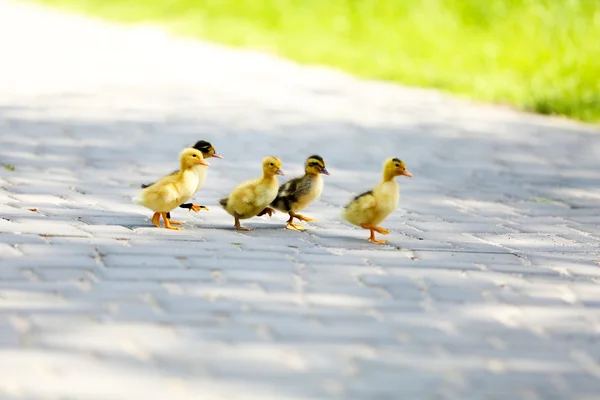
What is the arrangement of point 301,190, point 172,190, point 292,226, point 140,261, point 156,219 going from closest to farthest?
point 140,261
point 172,190
point 156,219
point 301,190
point 292,226

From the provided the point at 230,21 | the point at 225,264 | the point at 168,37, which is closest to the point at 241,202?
the point at 225,264

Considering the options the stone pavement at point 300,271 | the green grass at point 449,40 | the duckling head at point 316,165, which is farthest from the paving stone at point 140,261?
the green grass at point 449,40

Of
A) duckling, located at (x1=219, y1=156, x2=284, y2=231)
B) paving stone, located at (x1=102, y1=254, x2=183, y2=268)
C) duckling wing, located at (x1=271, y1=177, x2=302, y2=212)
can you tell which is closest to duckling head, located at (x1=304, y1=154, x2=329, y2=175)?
duckling wing, located at (x1=271, y1=177, x2=302, y2=212)

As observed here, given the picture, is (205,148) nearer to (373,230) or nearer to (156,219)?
(156,219)

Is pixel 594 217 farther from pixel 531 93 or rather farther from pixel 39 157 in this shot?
pixel 531 93

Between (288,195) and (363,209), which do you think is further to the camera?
(288,195)

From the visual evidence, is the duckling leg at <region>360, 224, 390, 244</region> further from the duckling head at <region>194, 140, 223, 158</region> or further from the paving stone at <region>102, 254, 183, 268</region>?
the paving stone at <region>102, 254, 183, 268</region>

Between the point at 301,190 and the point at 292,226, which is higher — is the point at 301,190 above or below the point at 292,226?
above

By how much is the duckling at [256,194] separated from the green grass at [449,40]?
7.89 meters

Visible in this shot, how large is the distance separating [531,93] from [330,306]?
10.7 metres

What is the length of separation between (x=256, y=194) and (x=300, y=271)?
1151mm

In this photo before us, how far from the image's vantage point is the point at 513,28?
68.5 ft

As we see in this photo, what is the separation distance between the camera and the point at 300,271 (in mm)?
6266

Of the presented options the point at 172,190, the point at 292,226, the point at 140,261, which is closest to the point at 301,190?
the point at 292,226
